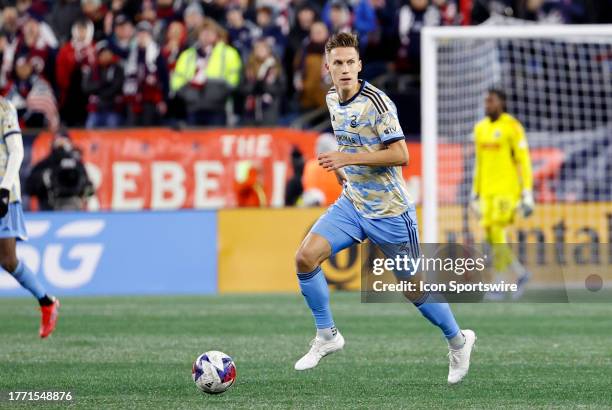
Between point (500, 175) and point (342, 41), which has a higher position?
point (342, 41)

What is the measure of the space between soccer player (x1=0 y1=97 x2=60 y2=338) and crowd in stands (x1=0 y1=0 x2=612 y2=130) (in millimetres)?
8379

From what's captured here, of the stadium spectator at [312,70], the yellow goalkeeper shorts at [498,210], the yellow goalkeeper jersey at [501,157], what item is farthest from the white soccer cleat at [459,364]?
→ the stadium spectator at [312,70]

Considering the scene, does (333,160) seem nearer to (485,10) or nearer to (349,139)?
(349,139)

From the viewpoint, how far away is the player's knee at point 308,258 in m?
8.24

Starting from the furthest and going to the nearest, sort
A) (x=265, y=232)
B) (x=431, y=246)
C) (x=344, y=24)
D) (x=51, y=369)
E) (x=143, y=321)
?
1. (x=344, y=24)
2. (x=265, y=232)
3. (x=431, y=246)
4. (x=143, y=321)
5. (x=51, y=369)

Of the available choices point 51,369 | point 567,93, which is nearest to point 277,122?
point 567,93

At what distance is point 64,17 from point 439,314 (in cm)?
1440

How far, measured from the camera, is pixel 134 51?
19.9m

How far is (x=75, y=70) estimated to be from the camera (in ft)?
65.6

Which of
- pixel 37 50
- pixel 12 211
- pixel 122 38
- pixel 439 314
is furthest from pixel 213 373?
pixel 37 50

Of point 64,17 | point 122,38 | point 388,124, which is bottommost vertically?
point 388,124

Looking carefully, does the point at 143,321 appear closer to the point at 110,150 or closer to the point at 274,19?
the point at 110,150

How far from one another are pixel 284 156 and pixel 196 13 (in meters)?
3.29

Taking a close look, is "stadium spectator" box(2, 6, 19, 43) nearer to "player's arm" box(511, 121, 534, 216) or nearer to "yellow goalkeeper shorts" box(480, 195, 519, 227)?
"yellow goalkeeper shorts" box(480, 195, 519, 227)
